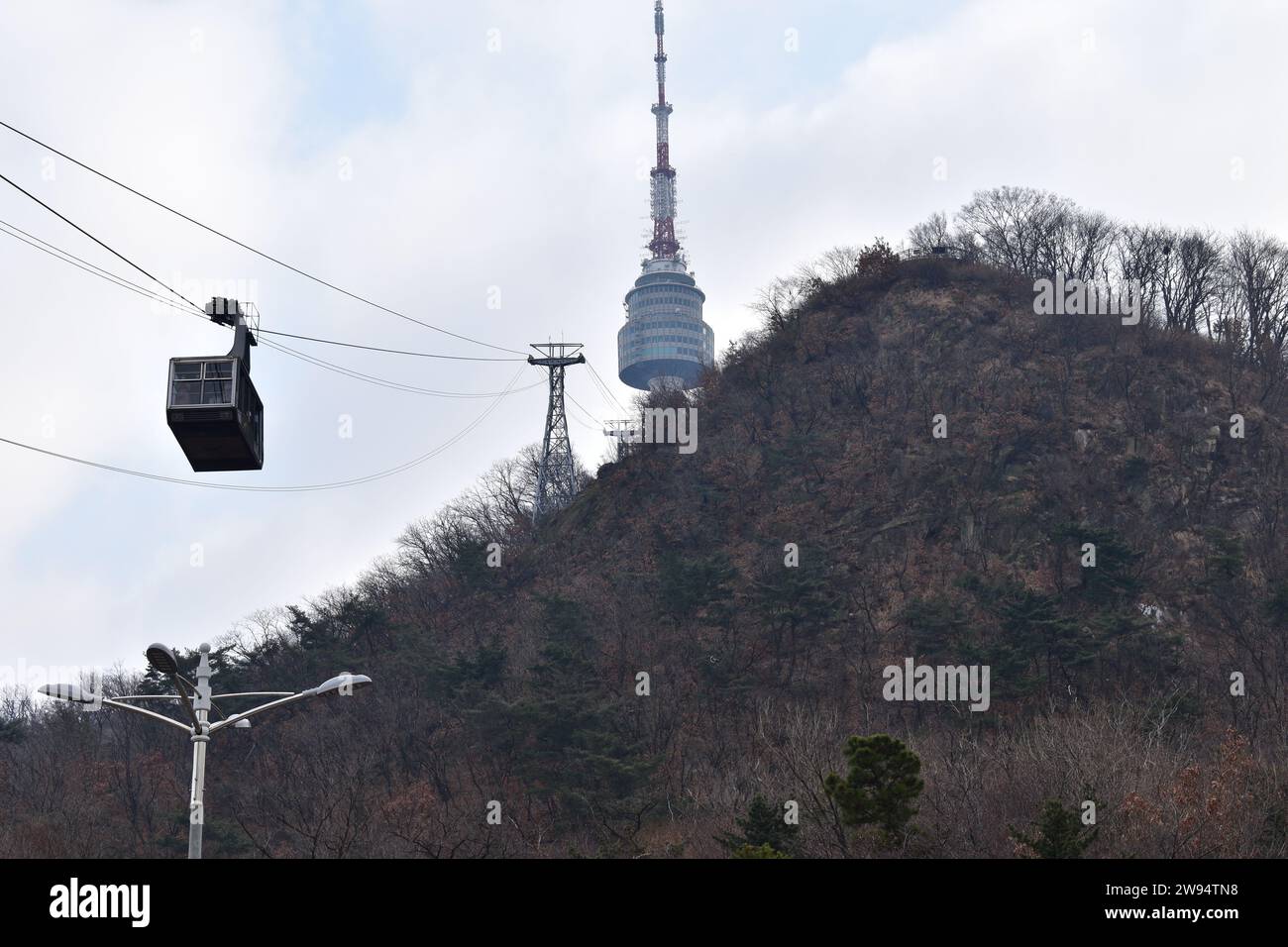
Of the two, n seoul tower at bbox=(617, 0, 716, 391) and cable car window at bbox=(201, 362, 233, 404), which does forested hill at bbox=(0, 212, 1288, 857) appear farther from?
n seoul tower at bbox=(617, 0, 716, 391)

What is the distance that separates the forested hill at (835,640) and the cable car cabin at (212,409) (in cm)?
1430

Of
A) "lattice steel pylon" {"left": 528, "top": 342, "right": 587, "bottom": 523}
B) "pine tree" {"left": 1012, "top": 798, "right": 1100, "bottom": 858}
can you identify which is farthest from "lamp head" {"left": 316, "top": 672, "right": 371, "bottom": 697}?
"lattice steel pylon" {"left": 528, "top": 342, "right": 587, "bottom": 523}

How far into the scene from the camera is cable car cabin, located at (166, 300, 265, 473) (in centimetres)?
2269

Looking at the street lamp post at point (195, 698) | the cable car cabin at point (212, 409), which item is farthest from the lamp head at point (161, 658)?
the cable car cabin at point (212, 409)

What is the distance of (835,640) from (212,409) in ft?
116

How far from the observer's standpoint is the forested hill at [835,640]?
1401 inches

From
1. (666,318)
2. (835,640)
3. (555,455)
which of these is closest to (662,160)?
(666,318)

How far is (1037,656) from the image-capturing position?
44969mm

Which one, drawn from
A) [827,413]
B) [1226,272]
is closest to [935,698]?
[827,413]

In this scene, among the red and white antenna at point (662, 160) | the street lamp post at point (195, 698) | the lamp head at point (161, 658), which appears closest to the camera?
the lamp head at point (161, 658)

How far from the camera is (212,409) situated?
894 inches

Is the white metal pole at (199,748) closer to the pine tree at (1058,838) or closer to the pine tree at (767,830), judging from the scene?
the pine tree at (767,830)

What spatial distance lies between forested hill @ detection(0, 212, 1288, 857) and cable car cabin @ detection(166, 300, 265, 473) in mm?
14304
